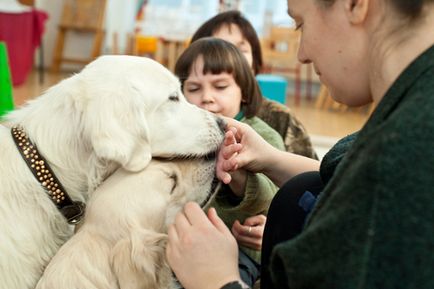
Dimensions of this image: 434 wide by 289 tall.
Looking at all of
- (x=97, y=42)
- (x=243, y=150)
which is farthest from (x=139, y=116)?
(x=97, y=42)

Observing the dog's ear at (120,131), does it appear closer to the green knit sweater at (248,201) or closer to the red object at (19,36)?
the green knit sweater at (248,201)

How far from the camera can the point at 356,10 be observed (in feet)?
2.27

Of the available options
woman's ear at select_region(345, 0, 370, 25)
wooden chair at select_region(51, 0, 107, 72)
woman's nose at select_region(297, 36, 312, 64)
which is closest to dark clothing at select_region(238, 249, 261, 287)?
woman's nose at select_region(297, 36, 312, 64)

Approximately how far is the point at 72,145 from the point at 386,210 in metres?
0.61

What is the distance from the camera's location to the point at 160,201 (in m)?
0.89

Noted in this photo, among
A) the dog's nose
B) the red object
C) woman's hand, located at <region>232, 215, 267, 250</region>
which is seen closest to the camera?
the dog's nose

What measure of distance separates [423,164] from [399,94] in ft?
0.32

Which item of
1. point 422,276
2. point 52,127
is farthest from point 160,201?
point 422,276

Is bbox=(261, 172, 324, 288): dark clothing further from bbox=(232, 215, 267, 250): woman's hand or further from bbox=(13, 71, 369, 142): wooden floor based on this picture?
bbox=(13, 71, 369, 142): wooden floor

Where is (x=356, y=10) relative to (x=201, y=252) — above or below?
above

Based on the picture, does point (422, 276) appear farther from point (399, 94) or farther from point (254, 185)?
point (254, 185)

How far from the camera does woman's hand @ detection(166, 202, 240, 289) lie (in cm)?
78

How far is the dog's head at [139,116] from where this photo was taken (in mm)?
876

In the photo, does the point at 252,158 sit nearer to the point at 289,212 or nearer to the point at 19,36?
the point at 289,212
